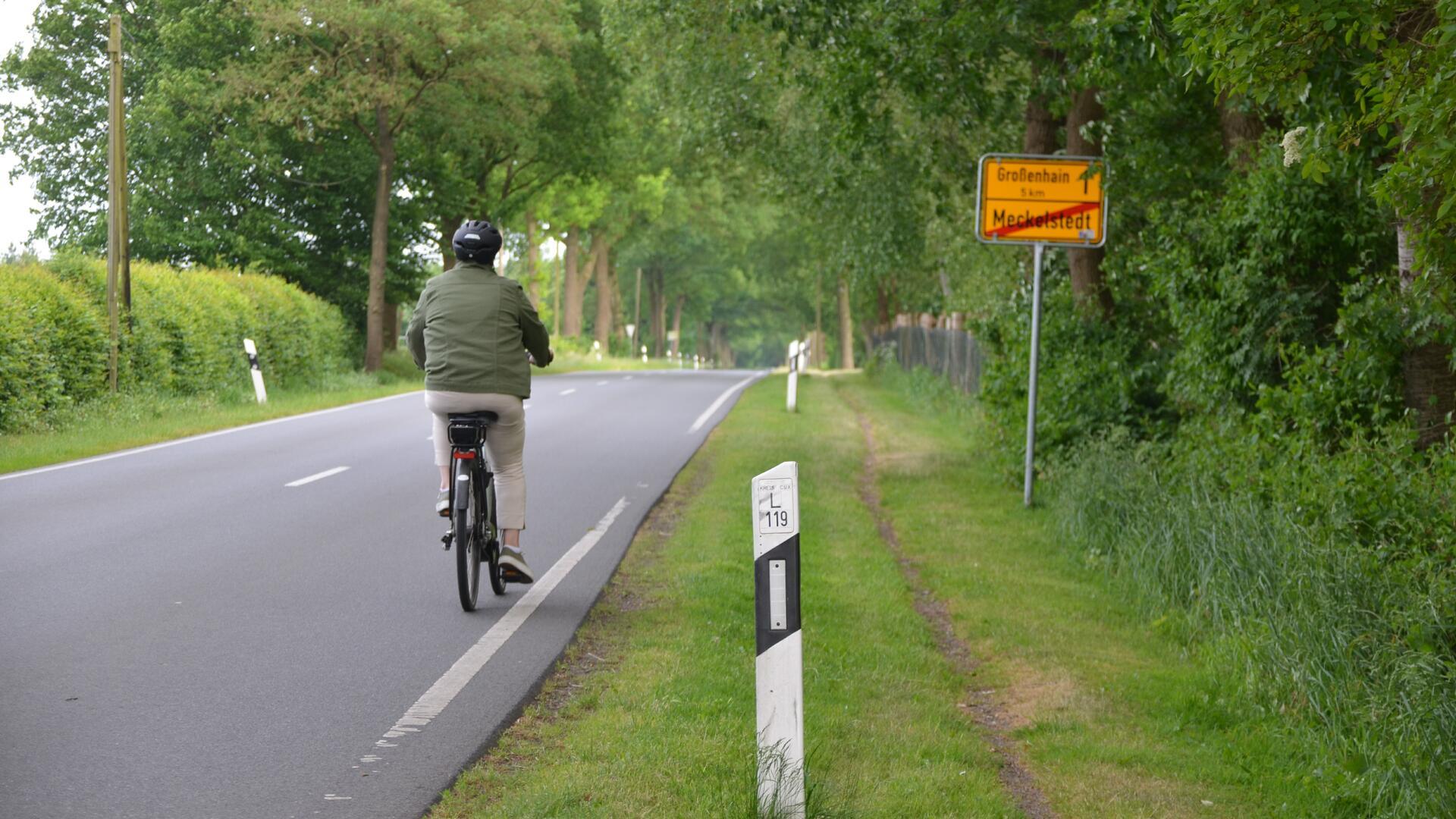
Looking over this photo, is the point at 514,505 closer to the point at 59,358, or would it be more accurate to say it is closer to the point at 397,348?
the point at 59,358

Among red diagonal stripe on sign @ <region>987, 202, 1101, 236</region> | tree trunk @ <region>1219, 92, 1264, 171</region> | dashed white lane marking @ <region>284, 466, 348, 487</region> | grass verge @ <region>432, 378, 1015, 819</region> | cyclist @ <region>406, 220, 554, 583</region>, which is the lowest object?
grass verge @ <region>432, 378, 1015, 819</region>

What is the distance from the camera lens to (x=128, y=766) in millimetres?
5219

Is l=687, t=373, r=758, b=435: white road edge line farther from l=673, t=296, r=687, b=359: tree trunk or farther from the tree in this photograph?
l=673, t=296, r=687, b=359: tree trunk

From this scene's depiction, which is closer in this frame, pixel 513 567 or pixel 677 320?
pixel 513 567

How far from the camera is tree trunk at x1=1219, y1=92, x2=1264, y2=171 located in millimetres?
10547

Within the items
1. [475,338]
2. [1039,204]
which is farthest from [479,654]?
[1039,204]

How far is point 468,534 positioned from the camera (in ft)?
25.8

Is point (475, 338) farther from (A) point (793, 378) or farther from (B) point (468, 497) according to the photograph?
(A) point (793, 378)

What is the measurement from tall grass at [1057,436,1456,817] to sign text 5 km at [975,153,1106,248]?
11.5 ft

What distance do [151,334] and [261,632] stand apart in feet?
56.1

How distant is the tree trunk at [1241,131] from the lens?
415 inches

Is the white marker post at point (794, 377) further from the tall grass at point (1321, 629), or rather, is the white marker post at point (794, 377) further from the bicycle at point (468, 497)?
the bicycle at point (468, 497)

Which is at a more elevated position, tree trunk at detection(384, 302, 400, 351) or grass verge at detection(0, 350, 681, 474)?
tree trunk at detection(384, 302, 400, 351)

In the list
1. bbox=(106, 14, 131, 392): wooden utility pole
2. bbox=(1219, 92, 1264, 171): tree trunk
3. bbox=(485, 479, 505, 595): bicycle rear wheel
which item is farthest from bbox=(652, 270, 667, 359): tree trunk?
bbox=(485, 479, 505, 595): bicycle rear wheel
